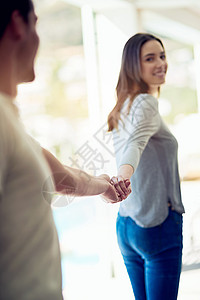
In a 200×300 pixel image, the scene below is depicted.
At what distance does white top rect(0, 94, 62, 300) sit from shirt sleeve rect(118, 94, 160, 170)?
0.53 metres

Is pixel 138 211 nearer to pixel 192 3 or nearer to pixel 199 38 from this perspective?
pixel 192 3

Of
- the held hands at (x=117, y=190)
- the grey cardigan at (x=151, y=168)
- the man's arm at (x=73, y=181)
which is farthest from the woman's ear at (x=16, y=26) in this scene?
the grey cardigan at (x=151, y=168)

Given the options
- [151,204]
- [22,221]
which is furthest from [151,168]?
[22,221]

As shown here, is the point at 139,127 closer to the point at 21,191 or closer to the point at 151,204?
the point at 151,204

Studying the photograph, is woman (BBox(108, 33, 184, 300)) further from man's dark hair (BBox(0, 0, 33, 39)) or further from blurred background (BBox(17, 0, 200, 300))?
blurred background (BBox(17, 0, 200, 300))

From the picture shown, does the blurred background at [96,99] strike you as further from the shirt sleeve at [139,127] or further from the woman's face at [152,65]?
the shirt sleeve at [139,127]

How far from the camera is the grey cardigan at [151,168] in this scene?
1.04 m

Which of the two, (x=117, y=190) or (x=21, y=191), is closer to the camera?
(x=21, y=191)

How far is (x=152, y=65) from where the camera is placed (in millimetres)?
1201

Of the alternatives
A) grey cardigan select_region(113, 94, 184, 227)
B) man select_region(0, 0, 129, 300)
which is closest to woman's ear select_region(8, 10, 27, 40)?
man select_region(0, 0, 129, 300)

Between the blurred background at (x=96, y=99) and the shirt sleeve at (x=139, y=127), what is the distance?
88 centimetres

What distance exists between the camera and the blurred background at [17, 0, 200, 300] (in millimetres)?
2170

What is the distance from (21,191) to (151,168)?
0.67 metres

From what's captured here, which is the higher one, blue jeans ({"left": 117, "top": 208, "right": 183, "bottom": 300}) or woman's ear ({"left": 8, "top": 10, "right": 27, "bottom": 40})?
woman's ear ({"left": 8, "top": 10, "right": 27, "bottom": 40})
